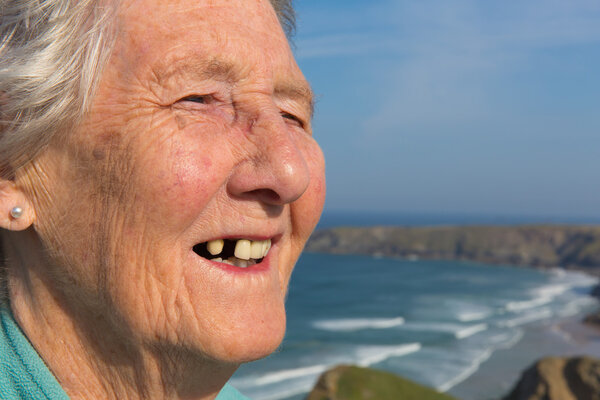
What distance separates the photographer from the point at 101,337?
137cm

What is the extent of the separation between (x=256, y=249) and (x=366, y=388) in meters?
13.4

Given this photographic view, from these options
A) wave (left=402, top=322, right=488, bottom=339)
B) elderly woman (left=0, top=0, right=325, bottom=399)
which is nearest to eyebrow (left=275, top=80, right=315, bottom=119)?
elderly woman (left=0, top=0, right=325, bottom=399)

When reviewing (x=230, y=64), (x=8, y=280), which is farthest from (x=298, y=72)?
(x=8, y=280)

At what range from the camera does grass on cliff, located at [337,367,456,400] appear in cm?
1347

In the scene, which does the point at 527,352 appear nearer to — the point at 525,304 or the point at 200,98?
the point at 525,304

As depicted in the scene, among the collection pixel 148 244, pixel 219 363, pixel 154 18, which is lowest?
pixel 219 363

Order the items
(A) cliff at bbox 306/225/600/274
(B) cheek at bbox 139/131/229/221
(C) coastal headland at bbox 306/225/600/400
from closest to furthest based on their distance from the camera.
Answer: (B) cheek at bbox 139/131/229/221 < (C) coastal headland at bbox 306/225/600/400 < (A) cliff at bbox 306/225/600/274

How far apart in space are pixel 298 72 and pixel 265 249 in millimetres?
564

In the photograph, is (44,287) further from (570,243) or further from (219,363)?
(570,243)

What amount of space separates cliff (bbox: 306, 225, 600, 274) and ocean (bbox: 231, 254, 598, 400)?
7.65 m

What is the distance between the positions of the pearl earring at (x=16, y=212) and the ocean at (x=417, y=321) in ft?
75.7

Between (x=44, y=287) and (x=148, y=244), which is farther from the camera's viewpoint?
(x=44, y=287)

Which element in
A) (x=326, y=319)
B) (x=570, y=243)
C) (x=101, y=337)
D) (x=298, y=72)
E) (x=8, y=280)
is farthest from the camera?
(x=570, y=243)

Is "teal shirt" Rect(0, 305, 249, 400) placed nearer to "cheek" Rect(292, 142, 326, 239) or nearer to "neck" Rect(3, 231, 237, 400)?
"neck" Rect(3, 231, 237, 400)
